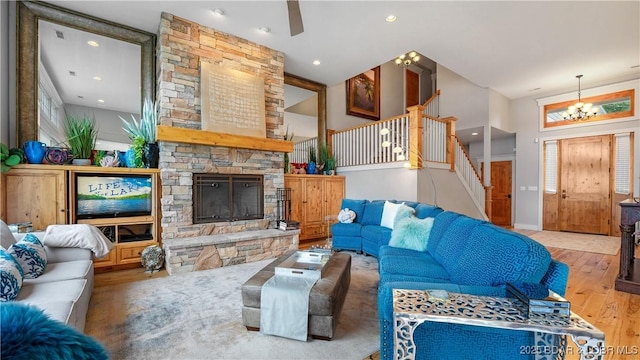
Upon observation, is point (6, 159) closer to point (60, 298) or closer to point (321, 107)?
point (60, 298)

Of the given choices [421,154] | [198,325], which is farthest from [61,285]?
[421,154]

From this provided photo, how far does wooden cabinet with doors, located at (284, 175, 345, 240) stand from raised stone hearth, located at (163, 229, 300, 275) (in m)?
1.01

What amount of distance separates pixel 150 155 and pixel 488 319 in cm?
411

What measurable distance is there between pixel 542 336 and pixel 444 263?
95cm

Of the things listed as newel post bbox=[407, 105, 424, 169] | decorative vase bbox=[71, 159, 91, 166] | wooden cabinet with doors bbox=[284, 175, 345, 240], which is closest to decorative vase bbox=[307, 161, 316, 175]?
wooden cabinet with doors bbox=[284, 175, 345, 240]

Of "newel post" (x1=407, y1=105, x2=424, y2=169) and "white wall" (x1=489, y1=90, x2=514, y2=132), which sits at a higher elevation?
"white wall" (x1=489, y1=90, x2=514, y2=132)

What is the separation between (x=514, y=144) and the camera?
7664 mm

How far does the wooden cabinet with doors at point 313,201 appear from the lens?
5.32 meters

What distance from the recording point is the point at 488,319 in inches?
45.4

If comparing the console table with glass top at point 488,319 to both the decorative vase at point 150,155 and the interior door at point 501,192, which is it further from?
the interior door at point 501,192

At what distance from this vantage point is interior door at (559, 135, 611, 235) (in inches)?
240

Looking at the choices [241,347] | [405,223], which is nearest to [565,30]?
[405,223]

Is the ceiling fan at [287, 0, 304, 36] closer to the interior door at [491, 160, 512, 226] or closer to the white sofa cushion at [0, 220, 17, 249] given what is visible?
the white sofa cushion at [0, 220, 17, 249]

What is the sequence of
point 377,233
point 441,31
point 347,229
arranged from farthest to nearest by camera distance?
point 347,229 → point 441,31 → point 377,233
